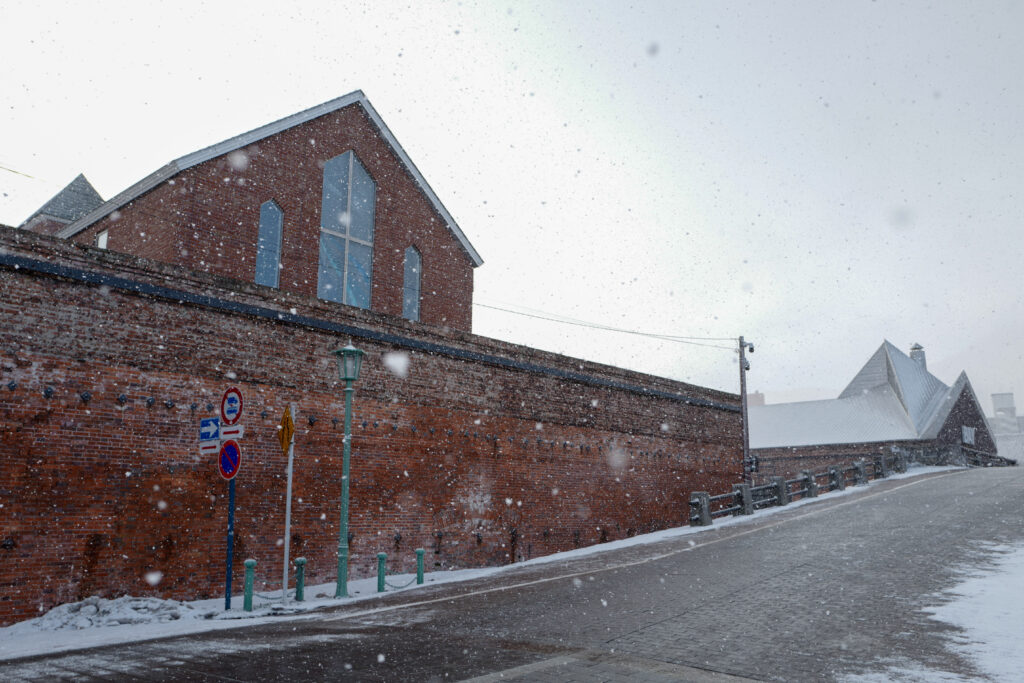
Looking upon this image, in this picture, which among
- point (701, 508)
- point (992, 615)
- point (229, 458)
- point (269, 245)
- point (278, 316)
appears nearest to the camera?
point (992, 615)

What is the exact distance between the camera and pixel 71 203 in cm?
3344

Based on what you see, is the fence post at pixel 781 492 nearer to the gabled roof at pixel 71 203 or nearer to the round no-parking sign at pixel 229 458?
the round no-parking sign at pixel 229 458

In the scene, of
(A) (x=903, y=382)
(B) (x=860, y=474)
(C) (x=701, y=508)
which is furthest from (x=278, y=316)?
(A) (x=903, y=382)

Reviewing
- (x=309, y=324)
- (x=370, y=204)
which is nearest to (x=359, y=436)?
(x=309, y=324)

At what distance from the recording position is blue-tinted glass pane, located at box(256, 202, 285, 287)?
60.3 feet

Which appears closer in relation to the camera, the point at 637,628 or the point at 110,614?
the point at 637,628

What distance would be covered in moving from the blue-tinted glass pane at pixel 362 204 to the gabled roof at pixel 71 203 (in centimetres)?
1746

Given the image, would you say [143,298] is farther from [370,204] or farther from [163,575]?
[370,204]

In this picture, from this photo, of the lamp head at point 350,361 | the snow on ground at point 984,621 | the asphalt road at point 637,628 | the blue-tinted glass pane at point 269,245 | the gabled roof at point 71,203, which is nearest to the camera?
the snow on ground at point 984,621

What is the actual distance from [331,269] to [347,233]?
124 cm

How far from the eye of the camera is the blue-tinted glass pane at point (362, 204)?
2077 cm

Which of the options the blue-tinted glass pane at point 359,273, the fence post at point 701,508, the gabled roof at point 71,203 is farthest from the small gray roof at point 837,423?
the gabled roof at point 71,203

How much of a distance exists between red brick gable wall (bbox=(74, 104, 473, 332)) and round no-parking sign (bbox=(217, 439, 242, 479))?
16.7ft

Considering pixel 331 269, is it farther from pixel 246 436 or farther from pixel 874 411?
pixel 874 411
